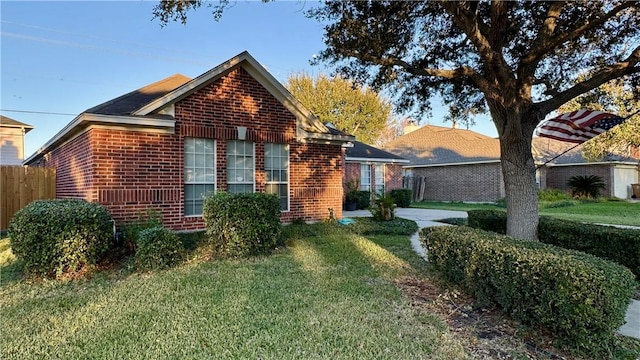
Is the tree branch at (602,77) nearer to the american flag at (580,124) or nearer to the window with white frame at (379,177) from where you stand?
the american flag at (580,124)

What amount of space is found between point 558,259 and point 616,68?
4.20 meters

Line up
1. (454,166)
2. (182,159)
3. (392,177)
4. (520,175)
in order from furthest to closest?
(454,166), (392,177), (182,159), (520,175)

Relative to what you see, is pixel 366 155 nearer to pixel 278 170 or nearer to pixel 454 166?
pixel 454 166

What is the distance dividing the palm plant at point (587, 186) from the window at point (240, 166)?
74.3 ft

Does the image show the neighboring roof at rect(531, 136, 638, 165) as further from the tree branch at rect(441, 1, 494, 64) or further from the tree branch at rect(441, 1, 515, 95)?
the tree branch at rect(441, 1, 494, 64)

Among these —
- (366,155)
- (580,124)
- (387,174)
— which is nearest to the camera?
(580,124)

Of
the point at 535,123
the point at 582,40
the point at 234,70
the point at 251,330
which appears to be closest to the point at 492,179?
the point at 582,40

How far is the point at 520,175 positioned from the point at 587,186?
2088cm

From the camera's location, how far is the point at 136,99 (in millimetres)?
9258

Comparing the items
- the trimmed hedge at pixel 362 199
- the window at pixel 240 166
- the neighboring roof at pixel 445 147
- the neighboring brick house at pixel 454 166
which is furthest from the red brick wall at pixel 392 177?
the window at pixel 240 166

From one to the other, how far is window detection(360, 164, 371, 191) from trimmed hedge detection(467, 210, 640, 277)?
36.6 feet

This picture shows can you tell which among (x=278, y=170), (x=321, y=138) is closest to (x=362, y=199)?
(x=321, y=138)

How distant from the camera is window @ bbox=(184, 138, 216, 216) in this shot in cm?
833

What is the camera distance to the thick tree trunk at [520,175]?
6121 millimetres
